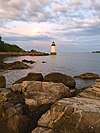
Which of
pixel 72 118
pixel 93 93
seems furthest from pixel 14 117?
pixel 93 93

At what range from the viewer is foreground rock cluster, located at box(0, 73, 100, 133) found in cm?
1196

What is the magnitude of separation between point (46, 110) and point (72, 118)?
2569mm

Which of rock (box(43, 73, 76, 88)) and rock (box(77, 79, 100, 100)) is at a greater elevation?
rock (box(77, 79, 100, 100))

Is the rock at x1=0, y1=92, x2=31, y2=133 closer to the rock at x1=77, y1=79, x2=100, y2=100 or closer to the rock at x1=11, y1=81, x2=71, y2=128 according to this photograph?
the rock at x1=11, y1=81, x2=71, y2=128

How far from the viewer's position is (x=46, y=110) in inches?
566

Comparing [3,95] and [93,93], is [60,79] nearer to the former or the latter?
[93,93]

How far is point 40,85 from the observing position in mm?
17141

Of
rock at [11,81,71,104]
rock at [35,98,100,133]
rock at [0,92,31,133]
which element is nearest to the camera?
rock at [35,98,100,133]

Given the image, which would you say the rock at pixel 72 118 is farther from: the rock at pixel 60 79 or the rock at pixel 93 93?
the rock at pixel 60 79

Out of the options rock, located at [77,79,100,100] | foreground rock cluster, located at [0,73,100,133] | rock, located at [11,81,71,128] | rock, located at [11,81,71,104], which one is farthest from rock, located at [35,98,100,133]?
rock, located at [77,79,100,100]

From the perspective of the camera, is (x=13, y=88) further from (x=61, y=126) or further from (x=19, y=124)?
(x=61, y=126)

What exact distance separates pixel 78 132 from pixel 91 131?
620mm

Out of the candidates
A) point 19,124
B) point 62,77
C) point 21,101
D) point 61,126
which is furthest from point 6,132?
point 62,77

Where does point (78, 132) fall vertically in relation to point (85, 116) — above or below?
below
